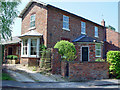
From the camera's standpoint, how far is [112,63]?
9.91m

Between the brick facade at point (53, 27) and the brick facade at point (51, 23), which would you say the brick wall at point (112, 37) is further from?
the brick facade at point (53, 27)

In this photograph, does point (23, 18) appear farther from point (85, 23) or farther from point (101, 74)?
point (101, 74)

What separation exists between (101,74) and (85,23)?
11.6 metres

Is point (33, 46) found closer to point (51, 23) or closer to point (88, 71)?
point (51, 23)

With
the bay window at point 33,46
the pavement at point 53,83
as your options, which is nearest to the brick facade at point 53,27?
the bay window at point 33,46

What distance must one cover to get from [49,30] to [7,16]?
4.79m

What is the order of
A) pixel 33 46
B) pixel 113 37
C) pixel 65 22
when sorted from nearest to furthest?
1. pixel 33 46
2. pixel 65 22
3. pixel 113 37

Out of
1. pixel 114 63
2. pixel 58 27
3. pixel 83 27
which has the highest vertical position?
pixel 83 27

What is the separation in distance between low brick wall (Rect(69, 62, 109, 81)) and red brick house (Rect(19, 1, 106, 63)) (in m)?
5.39

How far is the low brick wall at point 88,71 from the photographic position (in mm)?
9250

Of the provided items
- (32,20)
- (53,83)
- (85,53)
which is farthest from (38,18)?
(53,83)

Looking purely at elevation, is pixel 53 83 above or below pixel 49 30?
below

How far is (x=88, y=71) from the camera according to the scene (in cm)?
952

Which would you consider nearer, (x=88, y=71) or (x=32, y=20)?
(x=88, y=71)
